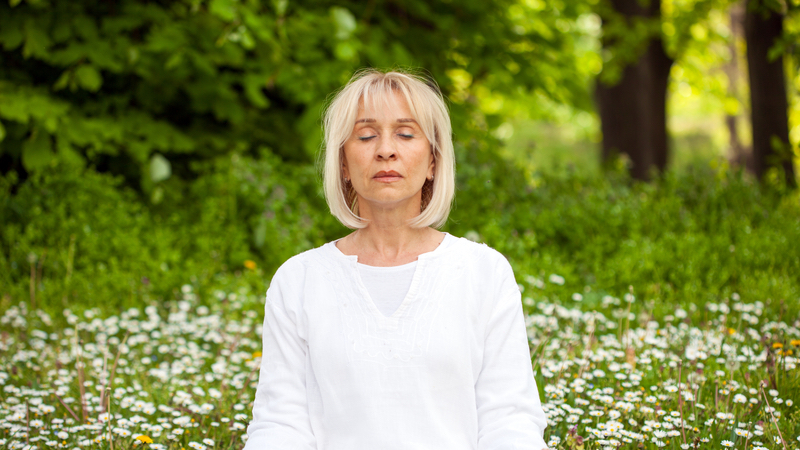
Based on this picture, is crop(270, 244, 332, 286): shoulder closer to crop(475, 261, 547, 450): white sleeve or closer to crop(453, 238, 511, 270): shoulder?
crop(453, 238, 511, 270): shoulder

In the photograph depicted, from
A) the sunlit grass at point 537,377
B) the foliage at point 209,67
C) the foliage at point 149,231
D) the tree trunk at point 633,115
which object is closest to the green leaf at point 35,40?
the foliage at point 209,67

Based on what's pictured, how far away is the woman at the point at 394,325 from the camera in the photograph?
Answer: 6.48 feet

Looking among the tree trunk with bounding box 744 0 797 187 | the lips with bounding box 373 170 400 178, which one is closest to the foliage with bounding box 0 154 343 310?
the lips with bounding box 373 170 400 178

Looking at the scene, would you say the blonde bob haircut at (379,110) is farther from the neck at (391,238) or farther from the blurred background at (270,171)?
the blurred background at (270,171)

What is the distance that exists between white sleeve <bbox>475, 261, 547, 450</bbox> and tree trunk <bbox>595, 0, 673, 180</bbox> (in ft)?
25.8

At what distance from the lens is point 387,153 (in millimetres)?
2035

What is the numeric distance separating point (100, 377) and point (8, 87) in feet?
10.7

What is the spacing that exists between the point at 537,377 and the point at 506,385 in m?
1.17

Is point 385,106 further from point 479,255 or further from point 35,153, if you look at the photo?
point 35,153

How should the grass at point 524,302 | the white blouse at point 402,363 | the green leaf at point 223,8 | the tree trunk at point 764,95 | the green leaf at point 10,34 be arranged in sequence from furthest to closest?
the tree trunk at point 764,95, the green leaf at point 10,34, the green leaf at point 223,8, the grass at point 524,302, the white blouse at point 402,363

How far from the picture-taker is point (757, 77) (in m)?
8.09

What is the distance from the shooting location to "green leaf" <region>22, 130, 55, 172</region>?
218 inches

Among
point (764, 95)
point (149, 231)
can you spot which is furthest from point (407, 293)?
point (764, 95)

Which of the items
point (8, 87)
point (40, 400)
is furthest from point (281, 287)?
point (8, 87)
